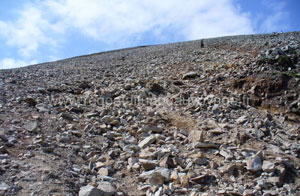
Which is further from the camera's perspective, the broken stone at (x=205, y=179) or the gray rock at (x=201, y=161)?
the gray rock at (x=201, y=161)

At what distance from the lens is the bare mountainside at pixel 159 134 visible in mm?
3051

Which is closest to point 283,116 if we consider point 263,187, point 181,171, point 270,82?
point 270,82

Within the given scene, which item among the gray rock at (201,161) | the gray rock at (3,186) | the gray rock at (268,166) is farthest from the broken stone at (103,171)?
the gray rock at (268,166)

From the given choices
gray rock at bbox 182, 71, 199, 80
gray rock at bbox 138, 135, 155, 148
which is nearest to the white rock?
gray rock at bbox 138, 135, 155, 148

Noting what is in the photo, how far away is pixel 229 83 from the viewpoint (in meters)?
6.92

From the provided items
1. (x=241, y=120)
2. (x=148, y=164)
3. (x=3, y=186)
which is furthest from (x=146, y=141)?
(x=3, y=186)

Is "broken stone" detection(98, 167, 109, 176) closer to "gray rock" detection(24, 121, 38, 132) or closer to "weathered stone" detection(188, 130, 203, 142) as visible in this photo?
"gray rock" detection(24, 121, 38, 132)

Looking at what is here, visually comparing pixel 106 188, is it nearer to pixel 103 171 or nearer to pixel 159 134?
pixel 103 171

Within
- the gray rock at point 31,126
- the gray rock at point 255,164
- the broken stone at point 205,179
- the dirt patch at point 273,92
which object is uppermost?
the dirt patch at point 273,92

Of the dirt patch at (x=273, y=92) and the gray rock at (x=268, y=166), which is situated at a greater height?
the dirt patch at (x=273, y=92)

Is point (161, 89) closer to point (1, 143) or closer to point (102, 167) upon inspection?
point (102, 167)

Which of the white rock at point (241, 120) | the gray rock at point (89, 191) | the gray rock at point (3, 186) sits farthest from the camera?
the white rock at point (241, 120)

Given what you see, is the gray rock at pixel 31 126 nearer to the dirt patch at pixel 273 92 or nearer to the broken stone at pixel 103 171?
the broken stone at pixel 103 171

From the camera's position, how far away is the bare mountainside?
3051 millimetres
